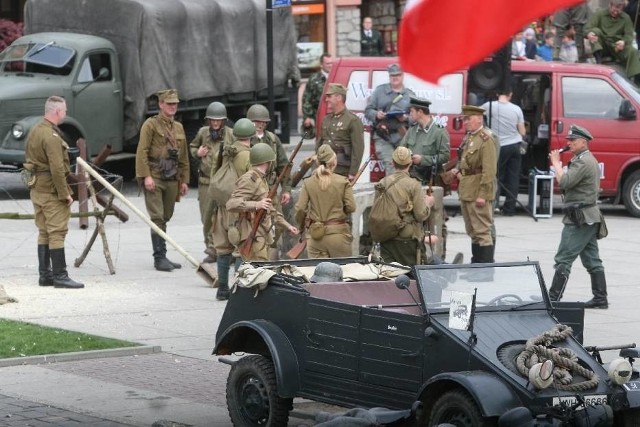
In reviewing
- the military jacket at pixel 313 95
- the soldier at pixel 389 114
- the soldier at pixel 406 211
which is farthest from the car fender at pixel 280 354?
the military jacket at pixel 313 95

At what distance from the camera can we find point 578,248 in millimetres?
14664

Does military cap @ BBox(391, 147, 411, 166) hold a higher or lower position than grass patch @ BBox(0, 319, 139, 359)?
higher

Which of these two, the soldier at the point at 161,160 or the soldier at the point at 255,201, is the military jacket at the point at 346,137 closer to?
the soldier at the point at 161,160

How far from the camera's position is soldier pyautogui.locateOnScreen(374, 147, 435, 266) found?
13.7 metres

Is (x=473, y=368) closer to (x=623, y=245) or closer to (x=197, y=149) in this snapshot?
(x=197, y=149)

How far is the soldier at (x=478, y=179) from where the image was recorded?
1638 centimetres

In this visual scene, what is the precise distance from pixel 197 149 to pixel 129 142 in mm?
7308

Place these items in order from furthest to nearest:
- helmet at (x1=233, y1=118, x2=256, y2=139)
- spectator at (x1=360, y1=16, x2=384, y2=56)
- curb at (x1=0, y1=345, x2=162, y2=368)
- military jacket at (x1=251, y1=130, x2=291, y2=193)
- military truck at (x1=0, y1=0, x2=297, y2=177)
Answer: spectator at (x1=360, y1=16, x2=384, y2=56) → military truck at (x1=0, y1=0, x2=297, y2=177) → military jacket at (x1=251, y1=130, x2=291, y2=193) → helmet at (x1=233, y1=118, x2=256, y2=139) → curb at (x1=0, y1=345, x2=162, y2=368)

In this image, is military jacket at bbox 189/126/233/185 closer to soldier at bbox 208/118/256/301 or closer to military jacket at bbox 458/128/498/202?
soldier at bbox 208/118/256/301

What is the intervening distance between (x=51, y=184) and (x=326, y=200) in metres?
3.11

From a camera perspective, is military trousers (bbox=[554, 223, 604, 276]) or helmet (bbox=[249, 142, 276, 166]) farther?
military trousers (bbox=[554, 223, 604, 276])

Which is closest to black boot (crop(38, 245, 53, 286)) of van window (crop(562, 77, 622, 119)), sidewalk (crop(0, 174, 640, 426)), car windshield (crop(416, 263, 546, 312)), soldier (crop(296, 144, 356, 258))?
sidewalk (crop(0, 174, 640, 426))

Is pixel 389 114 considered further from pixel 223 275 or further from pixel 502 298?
pixel 502 298

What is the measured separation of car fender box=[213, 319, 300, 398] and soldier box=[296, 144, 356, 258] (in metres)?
3.90
